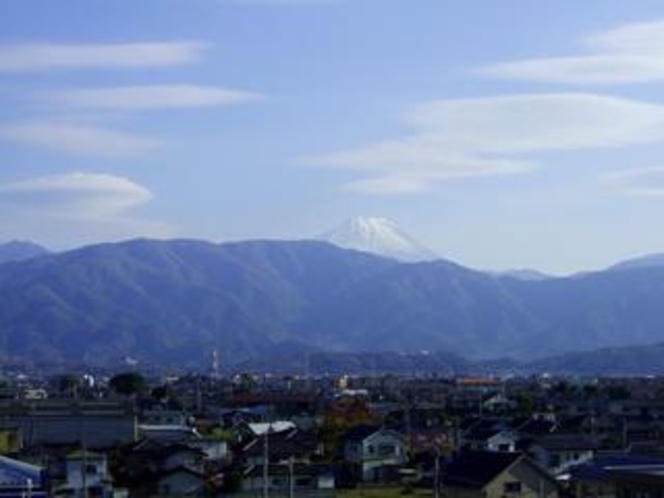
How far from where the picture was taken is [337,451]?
1198 inches

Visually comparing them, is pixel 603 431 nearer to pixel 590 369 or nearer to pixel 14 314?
pixel 590 369

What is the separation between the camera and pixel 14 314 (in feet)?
648

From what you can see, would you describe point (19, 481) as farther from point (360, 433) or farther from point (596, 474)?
point (360, 433)

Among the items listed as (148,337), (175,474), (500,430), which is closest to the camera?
(175,474)

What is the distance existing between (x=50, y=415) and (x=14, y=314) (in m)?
166

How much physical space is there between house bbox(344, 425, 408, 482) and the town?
0.03m

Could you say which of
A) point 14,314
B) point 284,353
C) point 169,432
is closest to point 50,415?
point 169,432

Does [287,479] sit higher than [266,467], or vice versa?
[266,467]

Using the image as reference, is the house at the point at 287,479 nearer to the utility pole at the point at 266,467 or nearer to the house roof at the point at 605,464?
the utility pole at the point at 266,467

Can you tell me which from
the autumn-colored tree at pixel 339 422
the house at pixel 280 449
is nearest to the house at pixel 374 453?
the autumn-colored tree at pixel 339 422

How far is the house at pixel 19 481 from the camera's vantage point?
1670 centimetres

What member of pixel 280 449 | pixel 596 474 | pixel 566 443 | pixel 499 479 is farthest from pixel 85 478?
pixel 566 443

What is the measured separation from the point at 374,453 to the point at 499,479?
23.2 feet

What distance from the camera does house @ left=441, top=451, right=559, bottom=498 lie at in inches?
872
